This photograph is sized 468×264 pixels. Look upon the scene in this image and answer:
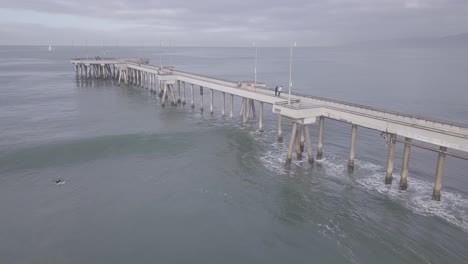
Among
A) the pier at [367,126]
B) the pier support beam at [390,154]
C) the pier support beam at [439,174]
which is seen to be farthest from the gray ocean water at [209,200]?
the pier at [367,126]

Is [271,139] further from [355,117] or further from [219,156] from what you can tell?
[355,117]

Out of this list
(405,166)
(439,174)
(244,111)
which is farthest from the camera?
(244,111)

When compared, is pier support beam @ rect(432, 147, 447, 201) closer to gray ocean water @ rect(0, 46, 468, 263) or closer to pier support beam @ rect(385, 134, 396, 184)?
gray ocean water @ rect(0, 46, 468, 263)

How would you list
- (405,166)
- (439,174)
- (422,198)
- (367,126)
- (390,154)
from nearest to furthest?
(439,174)
(422,198)
(405,166)
(390,154)
(367,126)

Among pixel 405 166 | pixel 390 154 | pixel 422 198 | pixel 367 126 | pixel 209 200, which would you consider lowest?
pixel 209 200

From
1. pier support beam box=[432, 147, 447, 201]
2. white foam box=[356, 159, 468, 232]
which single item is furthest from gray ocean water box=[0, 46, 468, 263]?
pier support beam box=[432, 147, 447, 201]

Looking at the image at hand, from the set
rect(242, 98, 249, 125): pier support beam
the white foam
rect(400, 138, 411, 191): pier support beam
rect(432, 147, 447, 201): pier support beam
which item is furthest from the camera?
rect(242, 98, 249, 125): pier support beam

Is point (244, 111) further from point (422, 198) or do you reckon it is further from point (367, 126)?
point (422, 198)

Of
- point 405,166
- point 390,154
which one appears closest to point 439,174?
point 405,166

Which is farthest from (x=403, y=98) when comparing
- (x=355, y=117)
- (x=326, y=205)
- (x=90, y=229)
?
(x=90, y=229)

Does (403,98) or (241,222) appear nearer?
(241,222)

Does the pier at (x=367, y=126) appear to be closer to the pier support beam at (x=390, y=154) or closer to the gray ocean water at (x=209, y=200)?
the pier support beam at (x=390, y=154)
